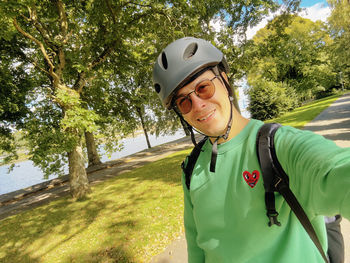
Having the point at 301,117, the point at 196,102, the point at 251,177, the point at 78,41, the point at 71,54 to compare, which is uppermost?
the point at 78,41

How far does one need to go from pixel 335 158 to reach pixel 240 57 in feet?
32.4

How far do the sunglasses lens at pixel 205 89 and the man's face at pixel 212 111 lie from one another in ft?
0.08

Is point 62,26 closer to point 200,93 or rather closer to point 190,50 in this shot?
point 190,50

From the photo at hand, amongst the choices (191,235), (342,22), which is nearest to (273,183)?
(191,235)

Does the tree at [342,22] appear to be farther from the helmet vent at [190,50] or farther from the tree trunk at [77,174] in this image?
the tree trunk at [77,174]

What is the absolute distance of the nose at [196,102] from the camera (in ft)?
4.58

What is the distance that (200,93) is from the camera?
1.45 meters

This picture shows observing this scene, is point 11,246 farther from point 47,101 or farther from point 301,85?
point 301,85

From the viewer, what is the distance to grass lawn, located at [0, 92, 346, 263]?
174 inches

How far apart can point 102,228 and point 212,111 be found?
19.1 ft

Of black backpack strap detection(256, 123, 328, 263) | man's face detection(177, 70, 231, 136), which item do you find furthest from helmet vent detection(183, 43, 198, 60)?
black backpack strap detection(256, 123, 328, 263)

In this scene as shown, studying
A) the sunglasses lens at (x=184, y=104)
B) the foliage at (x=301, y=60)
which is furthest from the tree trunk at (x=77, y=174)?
the foliage at (x=301, y=60)

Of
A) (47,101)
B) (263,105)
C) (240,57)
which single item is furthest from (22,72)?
(263,105)

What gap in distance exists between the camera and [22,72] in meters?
9.19
